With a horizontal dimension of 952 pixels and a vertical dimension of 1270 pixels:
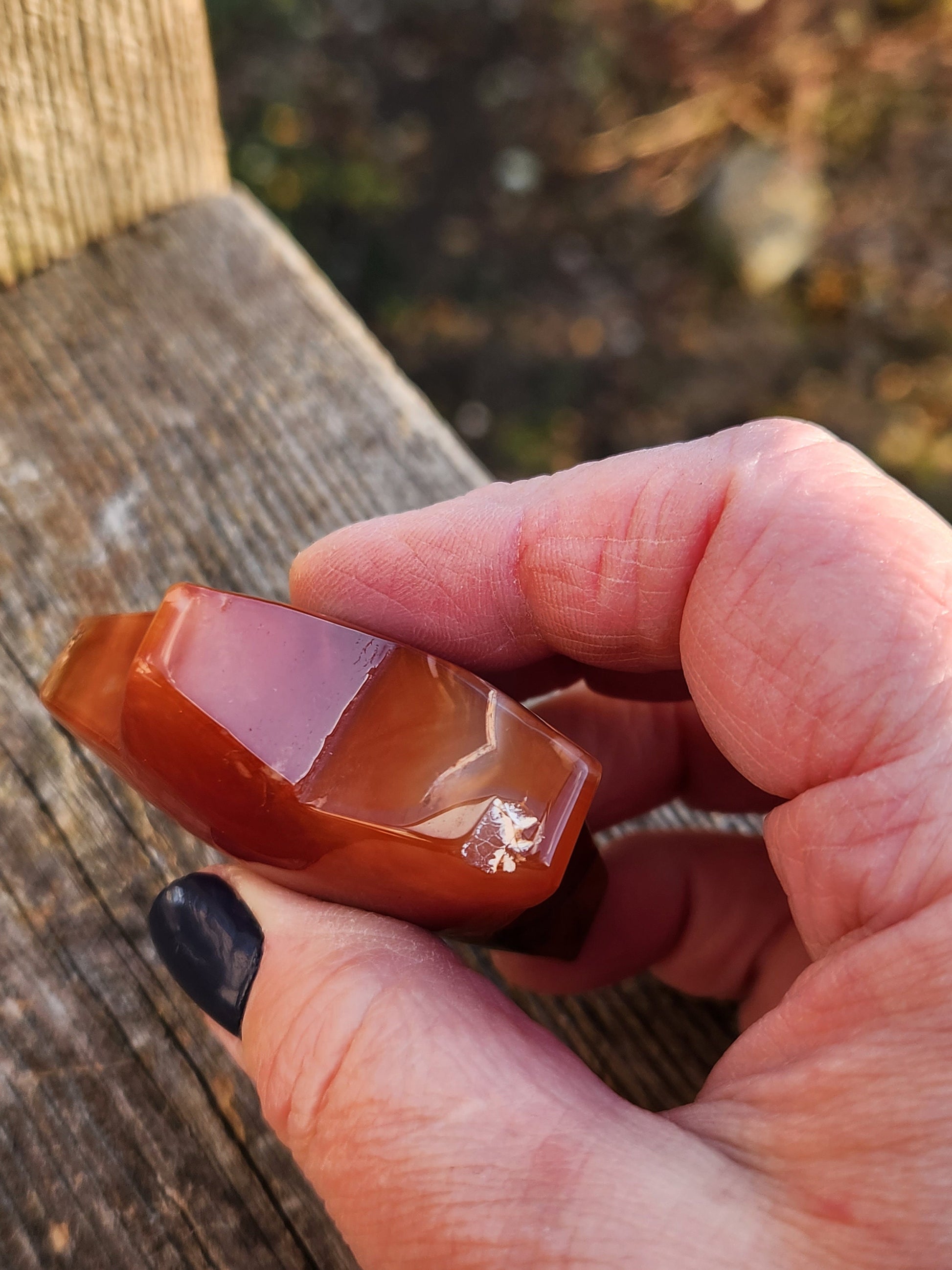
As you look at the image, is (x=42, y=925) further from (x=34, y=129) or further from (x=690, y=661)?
(x=34, y=129)

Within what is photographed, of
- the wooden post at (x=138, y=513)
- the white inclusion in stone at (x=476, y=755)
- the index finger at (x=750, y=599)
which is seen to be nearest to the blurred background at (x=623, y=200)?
the wooden post at (x=138, y=513)

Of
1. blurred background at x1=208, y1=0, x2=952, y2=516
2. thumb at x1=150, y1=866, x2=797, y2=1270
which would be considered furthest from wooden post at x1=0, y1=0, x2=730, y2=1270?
blurred background at x1=208, y1=0, x2=952, y2=516

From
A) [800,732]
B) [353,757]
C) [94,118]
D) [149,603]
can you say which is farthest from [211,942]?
[94,118]

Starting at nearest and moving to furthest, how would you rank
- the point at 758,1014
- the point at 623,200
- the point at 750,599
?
the point at 750,599 → the point at 758,1014 → the point at 623,200

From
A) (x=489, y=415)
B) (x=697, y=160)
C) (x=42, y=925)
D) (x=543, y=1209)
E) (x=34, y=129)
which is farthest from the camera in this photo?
(x=697, y=160)

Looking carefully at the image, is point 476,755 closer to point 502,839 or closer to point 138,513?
point 502,839

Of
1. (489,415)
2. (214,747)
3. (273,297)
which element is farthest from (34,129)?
(489,415)
